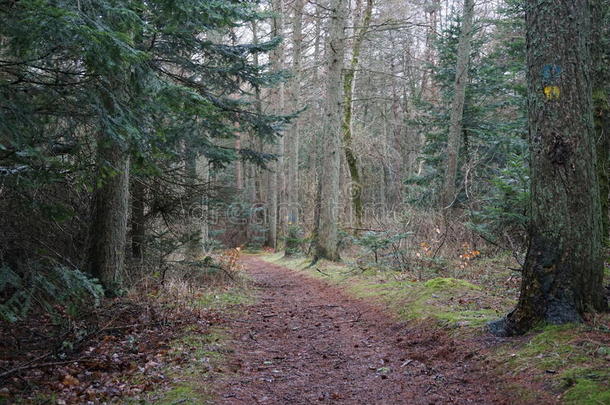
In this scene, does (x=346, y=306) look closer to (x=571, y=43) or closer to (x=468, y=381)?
(x=468, y=381)

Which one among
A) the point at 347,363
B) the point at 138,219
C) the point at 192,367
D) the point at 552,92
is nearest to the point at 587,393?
the point at 347,363

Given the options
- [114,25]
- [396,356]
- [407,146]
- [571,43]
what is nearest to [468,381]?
[396,356]

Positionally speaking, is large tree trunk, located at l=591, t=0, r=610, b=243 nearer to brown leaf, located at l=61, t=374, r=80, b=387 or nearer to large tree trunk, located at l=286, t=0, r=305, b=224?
brown leaf, located at l=61, t=374, r=80, b=387

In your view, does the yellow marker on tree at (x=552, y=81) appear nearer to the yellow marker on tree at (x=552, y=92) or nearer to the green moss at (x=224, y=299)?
the yellow marker on tree at (x=552, y=92)

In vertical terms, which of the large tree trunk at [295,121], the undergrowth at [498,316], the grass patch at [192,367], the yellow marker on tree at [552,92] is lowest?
the grass patch at [192,367]

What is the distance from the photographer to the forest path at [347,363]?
3.69 metres

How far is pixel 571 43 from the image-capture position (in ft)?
13.3

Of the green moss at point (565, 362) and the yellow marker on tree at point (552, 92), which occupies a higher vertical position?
the yellow marker on tree at point (552, 92)

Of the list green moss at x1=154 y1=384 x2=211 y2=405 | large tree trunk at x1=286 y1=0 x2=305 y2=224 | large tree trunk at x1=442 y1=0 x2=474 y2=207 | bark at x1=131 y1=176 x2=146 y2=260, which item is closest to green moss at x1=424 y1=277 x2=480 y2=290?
green moss at x1=154 y1=384 x2=211 y2=405

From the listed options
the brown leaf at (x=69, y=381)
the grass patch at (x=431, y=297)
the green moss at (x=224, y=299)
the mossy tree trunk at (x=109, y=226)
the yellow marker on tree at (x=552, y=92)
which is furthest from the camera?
the green moss at (x=224, y=299)

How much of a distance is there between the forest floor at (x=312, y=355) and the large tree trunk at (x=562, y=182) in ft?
0.97

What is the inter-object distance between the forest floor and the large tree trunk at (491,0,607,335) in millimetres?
296

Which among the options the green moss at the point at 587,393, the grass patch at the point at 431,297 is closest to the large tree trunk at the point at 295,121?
the grass patch at the point at 431,297

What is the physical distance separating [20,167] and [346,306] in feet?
17.6
